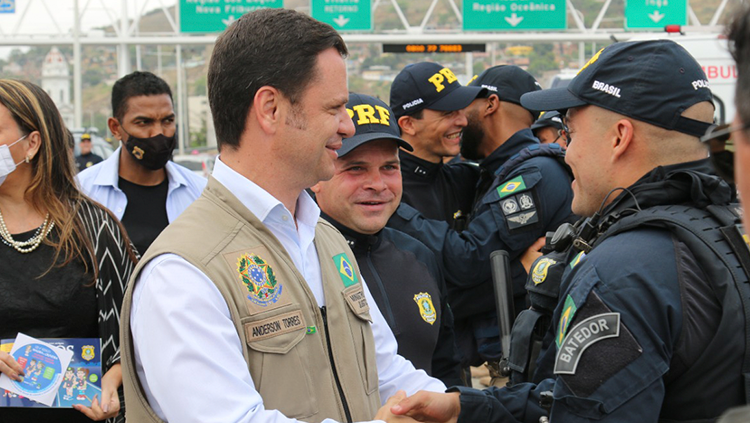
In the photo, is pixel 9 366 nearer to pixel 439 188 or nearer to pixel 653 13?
pixel 439 188

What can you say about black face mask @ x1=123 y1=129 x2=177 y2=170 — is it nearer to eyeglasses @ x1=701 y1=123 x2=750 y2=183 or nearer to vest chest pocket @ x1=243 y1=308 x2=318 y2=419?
vest chest pocket @ x1=243 y1=308 x2=318 y2=419

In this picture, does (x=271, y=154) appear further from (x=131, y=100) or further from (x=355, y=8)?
(x=355, y=8)

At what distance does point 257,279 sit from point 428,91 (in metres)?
3.03

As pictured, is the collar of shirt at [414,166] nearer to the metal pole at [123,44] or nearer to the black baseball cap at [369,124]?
the black baseball cap at [369,124]

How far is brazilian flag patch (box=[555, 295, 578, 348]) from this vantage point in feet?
7.32

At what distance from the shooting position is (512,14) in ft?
58.0

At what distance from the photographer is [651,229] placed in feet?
7.33

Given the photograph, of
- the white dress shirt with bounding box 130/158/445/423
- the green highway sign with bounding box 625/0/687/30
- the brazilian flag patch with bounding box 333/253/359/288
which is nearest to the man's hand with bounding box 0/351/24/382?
the white dress shirt with bounding box 130/158/445/423

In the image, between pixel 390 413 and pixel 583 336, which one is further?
pixel 390 413

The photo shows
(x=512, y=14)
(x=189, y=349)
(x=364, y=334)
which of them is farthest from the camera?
(x=512, y=14)

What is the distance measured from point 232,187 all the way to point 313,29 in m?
0.51

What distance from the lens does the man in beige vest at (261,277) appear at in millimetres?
1919

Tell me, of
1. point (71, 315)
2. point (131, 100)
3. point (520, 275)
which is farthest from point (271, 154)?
point (131, 100)

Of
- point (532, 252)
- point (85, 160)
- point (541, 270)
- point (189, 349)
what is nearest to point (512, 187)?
point (532, 252)
